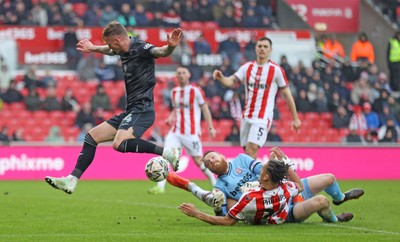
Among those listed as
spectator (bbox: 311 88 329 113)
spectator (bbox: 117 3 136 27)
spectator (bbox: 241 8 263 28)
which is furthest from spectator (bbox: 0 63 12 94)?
spectator (bbox: 311 88 329 113)

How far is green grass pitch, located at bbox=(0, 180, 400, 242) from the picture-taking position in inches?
379

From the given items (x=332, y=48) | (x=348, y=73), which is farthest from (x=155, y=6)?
(x=348, y=73)

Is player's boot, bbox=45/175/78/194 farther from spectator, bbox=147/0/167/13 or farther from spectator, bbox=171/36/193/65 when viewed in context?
spectator, bbox=147/0/167/13

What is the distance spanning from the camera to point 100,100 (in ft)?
87.0

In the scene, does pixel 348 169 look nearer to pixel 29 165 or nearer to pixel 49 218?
pixel 29 165

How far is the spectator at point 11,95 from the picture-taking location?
26.5 metres

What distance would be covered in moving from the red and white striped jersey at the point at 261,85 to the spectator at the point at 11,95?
13.2 metres

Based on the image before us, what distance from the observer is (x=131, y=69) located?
11781mm

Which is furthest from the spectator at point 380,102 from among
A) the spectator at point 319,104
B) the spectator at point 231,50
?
the spectator at point 231,50

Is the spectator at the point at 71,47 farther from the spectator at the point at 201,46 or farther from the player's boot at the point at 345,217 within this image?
the player's boot at the point at 345,217

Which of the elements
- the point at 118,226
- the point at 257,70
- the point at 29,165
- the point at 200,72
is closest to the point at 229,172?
the point at 118,226

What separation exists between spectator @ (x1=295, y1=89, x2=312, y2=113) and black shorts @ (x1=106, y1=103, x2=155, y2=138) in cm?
1622

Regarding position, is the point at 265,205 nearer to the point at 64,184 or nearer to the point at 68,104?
the point at 64,184

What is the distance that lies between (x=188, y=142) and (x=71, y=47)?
11.5 metres
